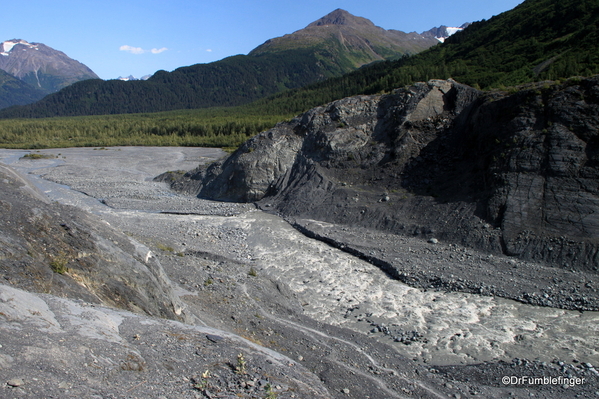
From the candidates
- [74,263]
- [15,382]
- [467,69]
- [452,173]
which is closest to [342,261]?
[452,173]

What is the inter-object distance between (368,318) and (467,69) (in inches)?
1949

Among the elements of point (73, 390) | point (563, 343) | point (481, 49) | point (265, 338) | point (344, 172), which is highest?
point (481, 49)

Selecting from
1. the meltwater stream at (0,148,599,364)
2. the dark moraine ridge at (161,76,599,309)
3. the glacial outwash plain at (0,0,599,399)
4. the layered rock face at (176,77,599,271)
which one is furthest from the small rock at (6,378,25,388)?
the layered rock face at (176,77,599,271)

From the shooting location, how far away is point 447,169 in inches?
881

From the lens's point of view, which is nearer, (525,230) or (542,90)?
(525,230)

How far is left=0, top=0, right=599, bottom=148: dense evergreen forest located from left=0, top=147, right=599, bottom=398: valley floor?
15032mm

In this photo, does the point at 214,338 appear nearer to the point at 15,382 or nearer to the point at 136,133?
the point at 15,382

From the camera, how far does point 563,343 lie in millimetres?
10539

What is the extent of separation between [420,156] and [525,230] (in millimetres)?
8771

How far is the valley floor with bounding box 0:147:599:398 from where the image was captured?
869cm

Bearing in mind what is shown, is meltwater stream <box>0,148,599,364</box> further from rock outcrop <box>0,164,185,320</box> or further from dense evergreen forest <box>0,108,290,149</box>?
dense evergreen forest <box>0,108,290,149</box>

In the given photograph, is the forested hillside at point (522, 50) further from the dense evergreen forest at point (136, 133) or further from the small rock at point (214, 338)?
the small rock at point (214, 338)

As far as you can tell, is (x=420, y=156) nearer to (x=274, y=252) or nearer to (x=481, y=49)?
(x=274, y=252)

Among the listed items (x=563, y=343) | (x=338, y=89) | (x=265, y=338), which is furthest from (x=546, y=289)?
(x=338, y=89)
